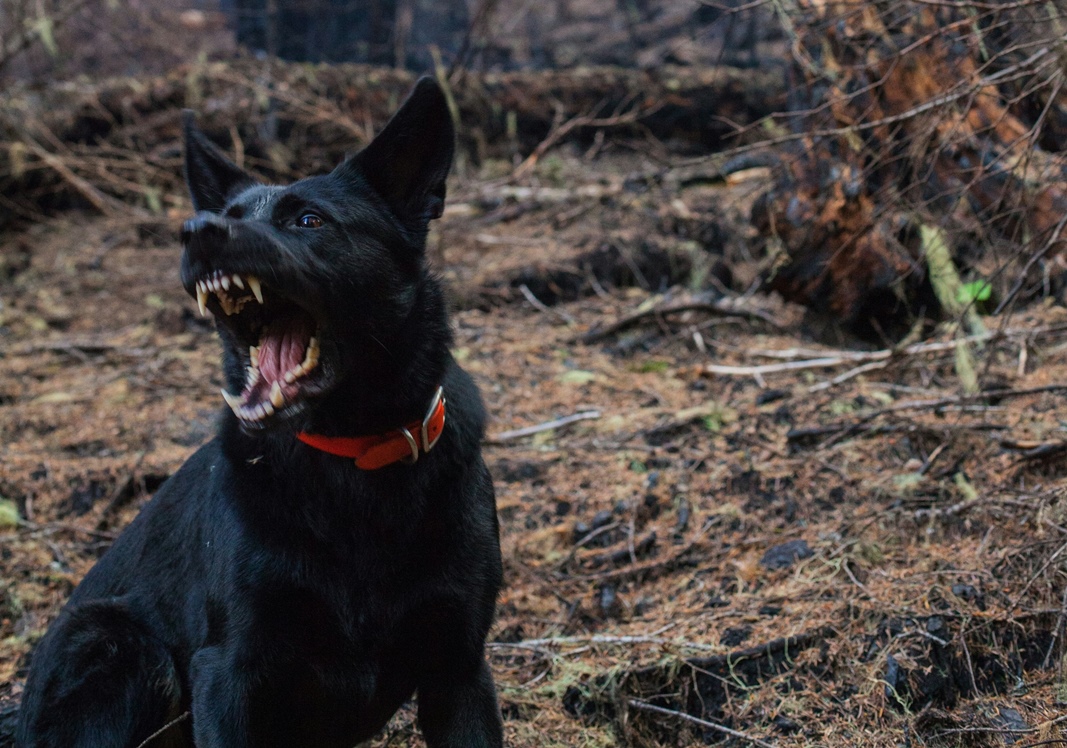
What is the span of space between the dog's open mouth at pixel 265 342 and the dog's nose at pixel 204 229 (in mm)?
98

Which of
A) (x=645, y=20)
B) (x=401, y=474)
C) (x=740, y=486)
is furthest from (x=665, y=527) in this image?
(x=645, y=20)

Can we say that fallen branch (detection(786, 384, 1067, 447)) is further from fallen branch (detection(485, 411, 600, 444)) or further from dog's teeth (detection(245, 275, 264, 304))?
dog's teeth (detection(245, 275, 264, 304))

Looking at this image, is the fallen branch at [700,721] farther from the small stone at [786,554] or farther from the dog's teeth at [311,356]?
the dog's teeth at [311,356]

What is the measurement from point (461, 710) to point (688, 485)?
7.59 ft

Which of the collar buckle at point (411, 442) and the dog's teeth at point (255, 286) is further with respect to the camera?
the collar buckle at point (411, 442)

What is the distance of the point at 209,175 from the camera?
10.3 feet

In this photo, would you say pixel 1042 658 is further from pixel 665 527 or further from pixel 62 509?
pixel 62 509

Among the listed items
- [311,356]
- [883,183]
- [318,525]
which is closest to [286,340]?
[311,356]

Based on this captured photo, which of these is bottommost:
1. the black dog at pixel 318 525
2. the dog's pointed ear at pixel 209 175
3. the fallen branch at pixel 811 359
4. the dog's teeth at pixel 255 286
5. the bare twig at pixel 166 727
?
the fallen branch at pixel 811 359

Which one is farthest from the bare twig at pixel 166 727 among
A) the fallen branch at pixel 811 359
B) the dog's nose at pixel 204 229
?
the fallen branch at pixel 811 359

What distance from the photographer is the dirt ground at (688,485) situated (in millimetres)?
3104

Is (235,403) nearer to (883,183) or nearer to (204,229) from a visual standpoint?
(204,229)

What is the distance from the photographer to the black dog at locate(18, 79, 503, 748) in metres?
2.44

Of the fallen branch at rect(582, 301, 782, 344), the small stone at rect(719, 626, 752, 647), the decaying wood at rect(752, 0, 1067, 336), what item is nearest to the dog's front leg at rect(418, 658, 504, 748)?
the small stone at rect(719, 626, 752, 647)
